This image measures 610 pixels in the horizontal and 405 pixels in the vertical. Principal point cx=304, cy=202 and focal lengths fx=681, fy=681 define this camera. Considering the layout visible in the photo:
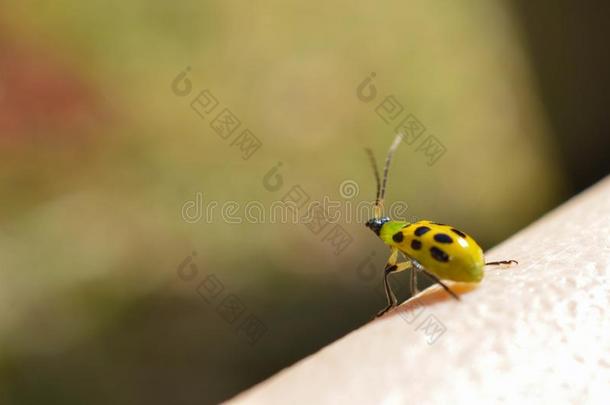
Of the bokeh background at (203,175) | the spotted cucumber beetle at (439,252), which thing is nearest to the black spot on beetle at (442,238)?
the spotted cucumber beetle at (439,252)

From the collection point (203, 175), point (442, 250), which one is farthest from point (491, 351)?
point (203, 175)

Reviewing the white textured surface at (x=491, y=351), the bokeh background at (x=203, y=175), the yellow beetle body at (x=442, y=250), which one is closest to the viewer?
the white textured surface at (x=491, y=351)

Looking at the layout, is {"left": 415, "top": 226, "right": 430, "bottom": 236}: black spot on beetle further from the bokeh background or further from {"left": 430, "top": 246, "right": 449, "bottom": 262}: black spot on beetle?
the bokeh background

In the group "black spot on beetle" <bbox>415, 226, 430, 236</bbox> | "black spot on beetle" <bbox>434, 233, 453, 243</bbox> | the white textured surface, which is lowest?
the white textured surface

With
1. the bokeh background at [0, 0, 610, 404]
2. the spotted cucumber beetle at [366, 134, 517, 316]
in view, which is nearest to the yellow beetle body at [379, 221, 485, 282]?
the spotted cucumber beetle at [366, 134, 517, 316]

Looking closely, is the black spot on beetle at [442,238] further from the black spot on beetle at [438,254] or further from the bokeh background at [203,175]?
the bokeh background at [203,175]

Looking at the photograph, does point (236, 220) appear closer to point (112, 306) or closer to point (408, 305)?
point (112, 306)
